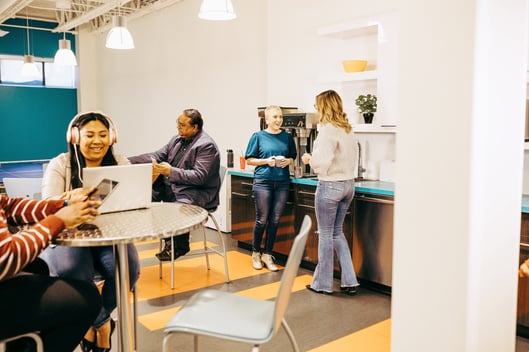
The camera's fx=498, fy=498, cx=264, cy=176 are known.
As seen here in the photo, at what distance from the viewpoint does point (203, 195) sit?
426 cm

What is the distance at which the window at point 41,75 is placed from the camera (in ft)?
33.6

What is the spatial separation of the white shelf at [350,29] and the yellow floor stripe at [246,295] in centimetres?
225

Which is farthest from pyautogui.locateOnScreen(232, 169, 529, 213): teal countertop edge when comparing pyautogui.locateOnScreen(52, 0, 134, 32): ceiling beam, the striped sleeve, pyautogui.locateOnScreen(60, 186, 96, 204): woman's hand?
pyautogui.locateOnScreen(52, 0, 134, 32): ceiling beam

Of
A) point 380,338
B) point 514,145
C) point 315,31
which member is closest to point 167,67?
point 315,31

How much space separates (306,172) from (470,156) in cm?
305

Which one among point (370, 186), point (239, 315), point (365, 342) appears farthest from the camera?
point (370, 186)

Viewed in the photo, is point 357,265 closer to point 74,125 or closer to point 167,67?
point 74,125

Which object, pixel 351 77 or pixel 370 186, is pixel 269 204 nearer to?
pixel 370 186

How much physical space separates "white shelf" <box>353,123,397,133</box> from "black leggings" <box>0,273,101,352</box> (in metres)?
2.91

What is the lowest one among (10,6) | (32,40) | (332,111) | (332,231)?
(332,231)

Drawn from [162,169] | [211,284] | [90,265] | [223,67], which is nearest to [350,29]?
[162,169]

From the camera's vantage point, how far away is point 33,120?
34.1 ft

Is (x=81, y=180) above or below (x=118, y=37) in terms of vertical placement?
below

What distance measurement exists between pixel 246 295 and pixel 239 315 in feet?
7.01
